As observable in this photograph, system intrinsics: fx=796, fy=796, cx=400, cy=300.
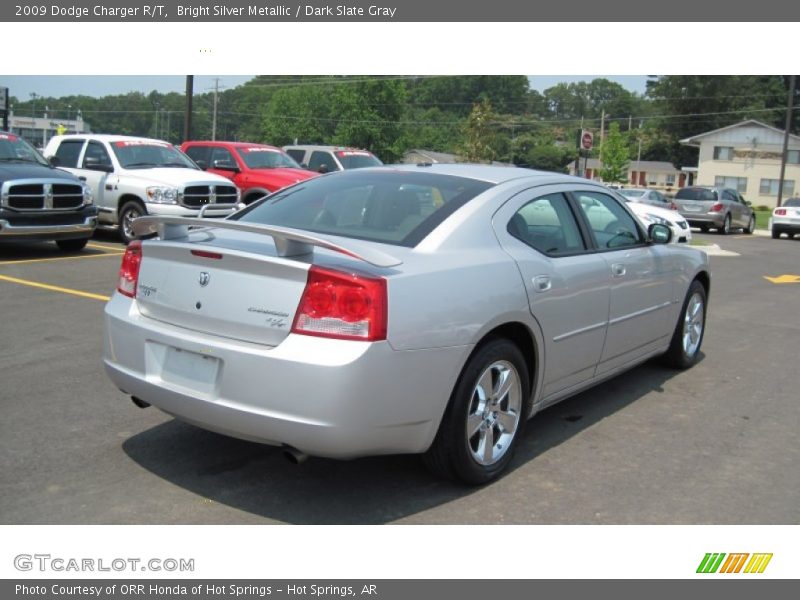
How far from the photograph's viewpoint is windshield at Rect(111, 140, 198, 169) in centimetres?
1428

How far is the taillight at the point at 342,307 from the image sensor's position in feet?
11.3

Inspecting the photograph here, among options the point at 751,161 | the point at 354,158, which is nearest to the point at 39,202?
the point at 354,158

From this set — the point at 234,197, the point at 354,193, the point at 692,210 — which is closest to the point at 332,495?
the point at 354,193

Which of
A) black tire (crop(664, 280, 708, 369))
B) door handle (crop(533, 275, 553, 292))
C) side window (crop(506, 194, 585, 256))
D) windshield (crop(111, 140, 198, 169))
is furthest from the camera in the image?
windshield (crop(111, 140, 198, 169))

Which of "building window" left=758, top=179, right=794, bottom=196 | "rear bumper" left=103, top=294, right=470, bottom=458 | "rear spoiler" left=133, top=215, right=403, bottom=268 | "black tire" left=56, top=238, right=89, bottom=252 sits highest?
"building window" left=758, top=179, right=794, bottom=196

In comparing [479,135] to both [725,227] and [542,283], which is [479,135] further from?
[542,283]

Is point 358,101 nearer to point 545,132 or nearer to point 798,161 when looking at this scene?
point 545,132

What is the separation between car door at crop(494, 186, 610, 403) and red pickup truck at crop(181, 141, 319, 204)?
37.9ft

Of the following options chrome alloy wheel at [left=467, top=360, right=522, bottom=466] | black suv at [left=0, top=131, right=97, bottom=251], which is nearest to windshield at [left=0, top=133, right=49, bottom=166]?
black suv at [left=0, top=131, right=97, bottom=251]

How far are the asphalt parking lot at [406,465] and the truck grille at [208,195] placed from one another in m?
7.14

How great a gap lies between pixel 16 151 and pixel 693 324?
1049 cm

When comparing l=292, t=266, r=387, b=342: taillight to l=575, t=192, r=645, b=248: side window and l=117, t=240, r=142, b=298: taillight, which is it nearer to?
l=117, t=240, r=142, b=298: taillight

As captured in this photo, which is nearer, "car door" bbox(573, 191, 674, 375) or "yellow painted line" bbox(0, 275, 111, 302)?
"car door" bbox(573, 191, 674, 375)

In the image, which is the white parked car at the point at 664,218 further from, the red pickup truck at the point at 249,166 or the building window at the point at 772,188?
the building window at the point at 772,188
